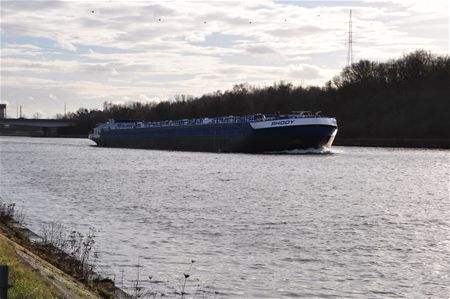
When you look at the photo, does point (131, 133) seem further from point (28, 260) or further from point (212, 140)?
point (28, 260)

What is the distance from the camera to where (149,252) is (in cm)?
1872

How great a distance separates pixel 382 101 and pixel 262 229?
110m

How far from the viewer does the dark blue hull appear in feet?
255

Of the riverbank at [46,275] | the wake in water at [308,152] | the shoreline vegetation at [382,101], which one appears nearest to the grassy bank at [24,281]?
the riverbank at [46,275]

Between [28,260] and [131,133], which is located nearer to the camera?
[28,260]

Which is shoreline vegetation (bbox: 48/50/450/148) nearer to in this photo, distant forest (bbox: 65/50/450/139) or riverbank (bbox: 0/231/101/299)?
distant forest (bbox: 65/50/450/139)

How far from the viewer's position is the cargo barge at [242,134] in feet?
253

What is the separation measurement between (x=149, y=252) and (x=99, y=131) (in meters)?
117

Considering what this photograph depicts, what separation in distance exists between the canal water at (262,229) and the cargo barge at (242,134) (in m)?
30.9

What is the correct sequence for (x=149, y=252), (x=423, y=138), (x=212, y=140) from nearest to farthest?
(x=149, y=252) → (x=212, y=140) → (x=423, y=138)

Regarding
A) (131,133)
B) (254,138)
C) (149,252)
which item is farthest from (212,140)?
(149,252)

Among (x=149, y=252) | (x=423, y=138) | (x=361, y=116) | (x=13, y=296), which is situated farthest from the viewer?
(x=361, y=116)

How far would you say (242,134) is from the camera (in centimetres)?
8319

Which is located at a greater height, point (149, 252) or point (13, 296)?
point (13, 296)
